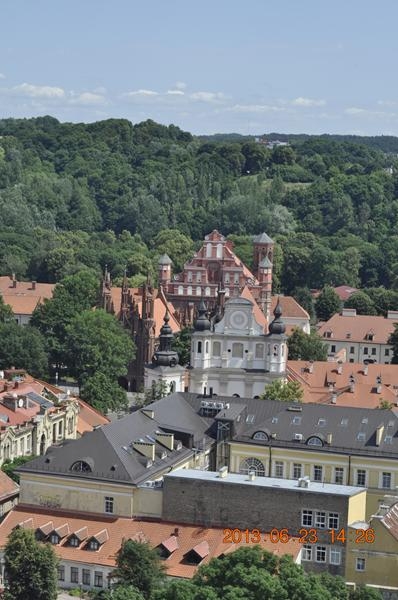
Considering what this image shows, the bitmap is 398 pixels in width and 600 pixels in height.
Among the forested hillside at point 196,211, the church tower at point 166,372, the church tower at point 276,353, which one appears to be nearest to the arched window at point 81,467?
the church tower at point 166,372

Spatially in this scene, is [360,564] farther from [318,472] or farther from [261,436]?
[261,436]

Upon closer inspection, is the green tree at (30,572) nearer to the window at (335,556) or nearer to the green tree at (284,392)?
the window at (335,556)

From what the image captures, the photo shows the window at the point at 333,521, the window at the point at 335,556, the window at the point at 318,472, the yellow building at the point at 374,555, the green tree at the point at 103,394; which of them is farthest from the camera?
the green tree at the point at 103,394

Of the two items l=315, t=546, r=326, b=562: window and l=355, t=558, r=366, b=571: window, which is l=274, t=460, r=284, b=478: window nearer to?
l=315, t=546, r=326, b=562: window

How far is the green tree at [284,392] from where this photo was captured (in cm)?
7088

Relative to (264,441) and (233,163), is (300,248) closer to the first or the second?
(233,163)

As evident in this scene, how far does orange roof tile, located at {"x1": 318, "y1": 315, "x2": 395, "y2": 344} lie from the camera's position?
106 m

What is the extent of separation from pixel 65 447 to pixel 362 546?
1237 centimetres

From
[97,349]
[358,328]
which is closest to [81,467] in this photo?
[97,349]

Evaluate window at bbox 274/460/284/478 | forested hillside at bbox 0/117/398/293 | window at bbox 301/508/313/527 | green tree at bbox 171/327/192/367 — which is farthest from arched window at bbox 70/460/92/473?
forested hillside at bbox 0/117/398/293

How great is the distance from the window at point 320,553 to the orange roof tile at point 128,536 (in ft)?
2.48

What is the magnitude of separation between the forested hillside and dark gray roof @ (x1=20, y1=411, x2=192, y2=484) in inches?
2930

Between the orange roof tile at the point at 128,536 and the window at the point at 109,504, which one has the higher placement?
the window at the point at 109,504

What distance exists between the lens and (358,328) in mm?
107688
